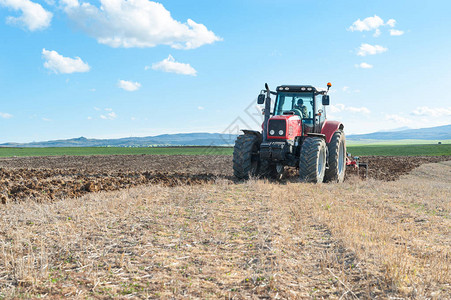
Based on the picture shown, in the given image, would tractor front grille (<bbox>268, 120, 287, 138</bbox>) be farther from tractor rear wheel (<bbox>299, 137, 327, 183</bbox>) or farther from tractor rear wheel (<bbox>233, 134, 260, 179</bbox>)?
tractor rear wheel (<bbox>299, 137, 327, 183</bbox>)

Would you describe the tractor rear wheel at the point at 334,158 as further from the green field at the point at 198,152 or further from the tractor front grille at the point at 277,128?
the green field at the point at 198,152

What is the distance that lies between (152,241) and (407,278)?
11.9 ft

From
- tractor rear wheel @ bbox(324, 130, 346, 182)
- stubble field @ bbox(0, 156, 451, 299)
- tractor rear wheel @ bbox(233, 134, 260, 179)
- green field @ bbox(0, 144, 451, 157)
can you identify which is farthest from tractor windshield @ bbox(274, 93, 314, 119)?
green field @ bbox(0, 144, 451, 157)

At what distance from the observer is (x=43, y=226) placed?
20.9 ft

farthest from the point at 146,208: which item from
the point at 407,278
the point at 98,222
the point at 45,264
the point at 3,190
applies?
the point at 3,190

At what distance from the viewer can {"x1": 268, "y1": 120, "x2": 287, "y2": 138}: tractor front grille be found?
1215 centimetres

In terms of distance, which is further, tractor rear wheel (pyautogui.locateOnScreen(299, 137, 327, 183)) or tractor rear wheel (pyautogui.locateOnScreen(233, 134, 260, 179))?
tractor rear wheel (pyautogui.locateOnScreen(233, 134, 260, 179))

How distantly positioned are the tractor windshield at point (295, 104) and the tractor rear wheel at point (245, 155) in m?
1.64

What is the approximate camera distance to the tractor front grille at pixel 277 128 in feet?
39.9

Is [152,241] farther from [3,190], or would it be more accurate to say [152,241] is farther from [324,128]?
[324,128]

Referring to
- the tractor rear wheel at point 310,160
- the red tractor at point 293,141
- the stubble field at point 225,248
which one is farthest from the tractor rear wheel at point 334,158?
the stubble field at point 225,248

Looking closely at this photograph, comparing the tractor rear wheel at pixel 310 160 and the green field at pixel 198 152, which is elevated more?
the tractor rear wheel at pixel 310 160

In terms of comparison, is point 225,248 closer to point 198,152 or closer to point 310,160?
point 310,160

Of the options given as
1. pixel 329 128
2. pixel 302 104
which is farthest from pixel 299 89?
pixel 329 128
